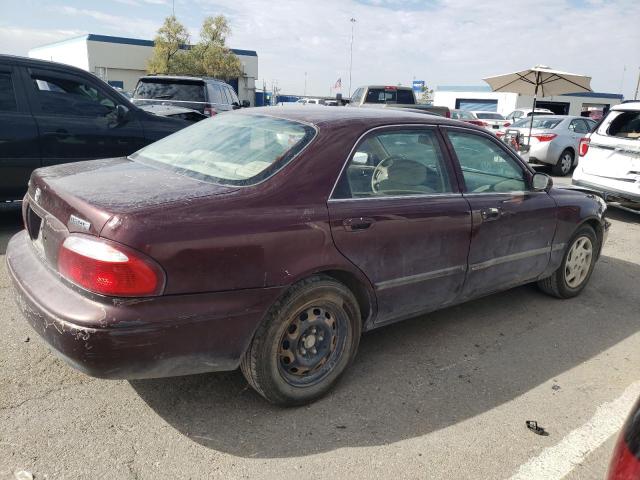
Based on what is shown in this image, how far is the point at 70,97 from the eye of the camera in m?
5.88

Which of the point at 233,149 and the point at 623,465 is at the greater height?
the point at 233,149

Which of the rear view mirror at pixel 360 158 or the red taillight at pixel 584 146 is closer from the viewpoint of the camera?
the rear view mirror at pixel 360 158

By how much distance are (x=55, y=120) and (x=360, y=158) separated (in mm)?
4170

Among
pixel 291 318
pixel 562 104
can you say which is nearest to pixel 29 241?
pixel 291 318

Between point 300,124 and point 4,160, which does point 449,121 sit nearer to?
point 300,124

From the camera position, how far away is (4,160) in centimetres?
536

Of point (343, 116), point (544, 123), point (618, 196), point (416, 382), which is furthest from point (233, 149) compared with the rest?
point (544, 123)

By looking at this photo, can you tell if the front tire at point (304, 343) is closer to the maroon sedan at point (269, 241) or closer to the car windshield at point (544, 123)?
the maroon sedan at point (269, 241)

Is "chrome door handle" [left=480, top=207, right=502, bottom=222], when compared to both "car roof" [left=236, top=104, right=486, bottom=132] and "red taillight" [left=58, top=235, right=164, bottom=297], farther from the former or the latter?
"red taillight" [left=58, top=235, right=164, bottom=297]

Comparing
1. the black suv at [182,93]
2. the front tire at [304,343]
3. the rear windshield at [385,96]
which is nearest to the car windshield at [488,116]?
the rear windshield at [385,96]

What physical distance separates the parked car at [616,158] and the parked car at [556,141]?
14.6ft

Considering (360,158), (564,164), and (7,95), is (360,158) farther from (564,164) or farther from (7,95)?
(564,164)

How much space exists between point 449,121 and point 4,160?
178 inches

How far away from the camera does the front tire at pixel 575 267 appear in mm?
4547
